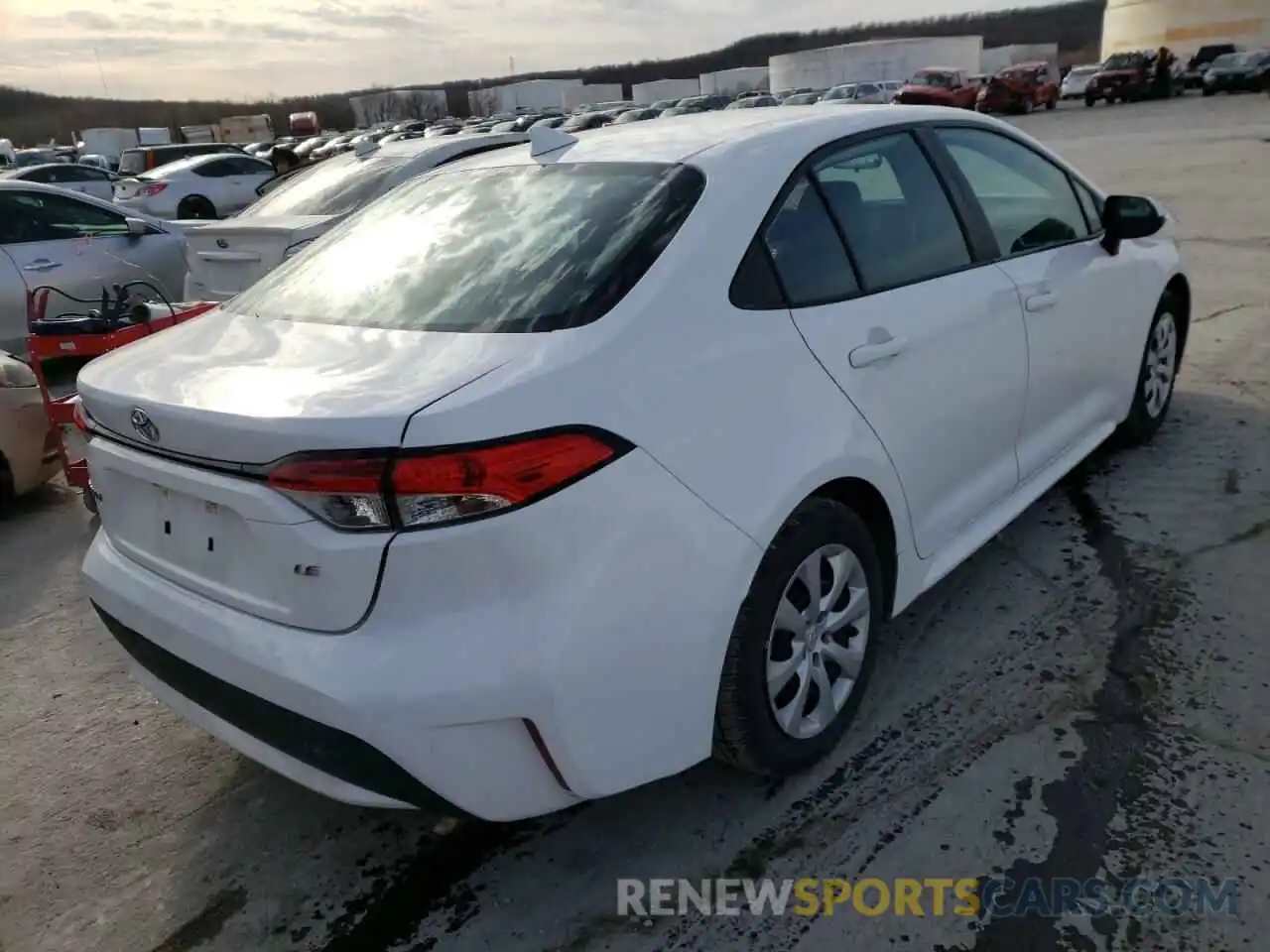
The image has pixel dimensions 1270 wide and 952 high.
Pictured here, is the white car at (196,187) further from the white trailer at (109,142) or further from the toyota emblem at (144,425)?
the white trailer at (109,142)

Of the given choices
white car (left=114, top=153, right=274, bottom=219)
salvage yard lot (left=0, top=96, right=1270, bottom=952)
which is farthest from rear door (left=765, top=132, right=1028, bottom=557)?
white car (left=114, top=153, right=274, bottom=219)

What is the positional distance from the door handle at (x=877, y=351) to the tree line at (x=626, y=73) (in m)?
88.6

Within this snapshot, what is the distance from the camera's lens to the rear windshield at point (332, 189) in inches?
273

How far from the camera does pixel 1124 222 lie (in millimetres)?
3975

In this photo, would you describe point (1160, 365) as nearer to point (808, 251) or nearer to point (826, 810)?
point (808, 251)

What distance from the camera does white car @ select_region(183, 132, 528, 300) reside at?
6391 mm

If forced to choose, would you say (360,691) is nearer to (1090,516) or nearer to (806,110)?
(806,110)

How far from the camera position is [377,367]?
84.0 inches

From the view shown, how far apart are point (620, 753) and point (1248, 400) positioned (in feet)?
15.4

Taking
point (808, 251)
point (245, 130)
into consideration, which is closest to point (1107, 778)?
point (808, 251)

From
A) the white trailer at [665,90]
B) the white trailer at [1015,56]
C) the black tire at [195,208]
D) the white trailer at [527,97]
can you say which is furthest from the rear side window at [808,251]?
the white trailer at [1015,56]

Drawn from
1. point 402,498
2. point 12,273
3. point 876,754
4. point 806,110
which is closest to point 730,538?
point 402,498

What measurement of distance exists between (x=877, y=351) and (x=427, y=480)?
134 centimetres

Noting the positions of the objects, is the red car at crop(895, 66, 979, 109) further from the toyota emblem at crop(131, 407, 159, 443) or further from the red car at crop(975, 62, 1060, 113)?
the toyota emblem at crop(131, 407, 159, 443)
